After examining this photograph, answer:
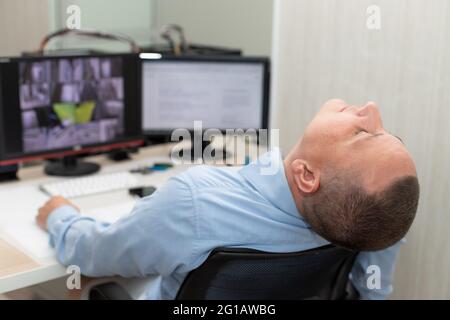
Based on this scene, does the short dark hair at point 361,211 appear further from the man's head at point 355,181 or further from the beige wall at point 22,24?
the beige wall at point 22,24

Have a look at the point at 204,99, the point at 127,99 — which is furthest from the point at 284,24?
the point at 127,99

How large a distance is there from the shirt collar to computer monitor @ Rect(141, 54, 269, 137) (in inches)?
44.5

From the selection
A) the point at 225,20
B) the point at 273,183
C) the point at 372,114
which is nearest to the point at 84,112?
the point at 273,183

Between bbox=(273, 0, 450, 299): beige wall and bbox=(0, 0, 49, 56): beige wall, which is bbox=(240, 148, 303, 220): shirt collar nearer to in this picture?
bbox=(273, 0, 450, 299): beige wall

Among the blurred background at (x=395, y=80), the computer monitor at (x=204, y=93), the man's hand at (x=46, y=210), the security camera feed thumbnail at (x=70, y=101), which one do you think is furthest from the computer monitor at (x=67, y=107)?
the blurred background at (x=395, y=80)

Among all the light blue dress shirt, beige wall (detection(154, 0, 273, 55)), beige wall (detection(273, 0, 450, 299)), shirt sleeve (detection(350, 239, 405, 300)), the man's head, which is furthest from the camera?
beige wall (detection(154, 0, 273, 55))

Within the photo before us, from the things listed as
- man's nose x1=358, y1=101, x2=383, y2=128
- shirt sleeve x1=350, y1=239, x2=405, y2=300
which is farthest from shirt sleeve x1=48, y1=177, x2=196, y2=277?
shirt sleeve x1=350, y1=239, x2=405, y2=300

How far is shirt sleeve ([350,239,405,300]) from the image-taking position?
1.47 metres

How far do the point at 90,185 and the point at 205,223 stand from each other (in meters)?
0.97

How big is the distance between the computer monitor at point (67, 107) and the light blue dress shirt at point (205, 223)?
814 mm

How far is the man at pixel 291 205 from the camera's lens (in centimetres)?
109

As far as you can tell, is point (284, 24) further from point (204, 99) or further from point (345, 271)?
point (345, 271)

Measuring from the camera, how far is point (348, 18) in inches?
74.3

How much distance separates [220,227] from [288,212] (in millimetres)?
151
